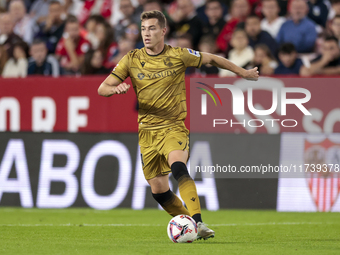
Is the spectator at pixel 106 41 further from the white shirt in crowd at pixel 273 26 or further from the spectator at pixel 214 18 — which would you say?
the white shirt in crowd at pixel 273 26

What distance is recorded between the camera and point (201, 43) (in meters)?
12.0

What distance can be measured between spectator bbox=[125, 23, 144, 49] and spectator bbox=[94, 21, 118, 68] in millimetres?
392

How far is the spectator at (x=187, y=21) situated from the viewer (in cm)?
1269

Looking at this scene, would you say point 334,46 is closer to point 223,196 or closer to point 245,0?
point 245,0

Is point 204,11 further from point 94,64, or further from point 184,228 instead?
point 184,228

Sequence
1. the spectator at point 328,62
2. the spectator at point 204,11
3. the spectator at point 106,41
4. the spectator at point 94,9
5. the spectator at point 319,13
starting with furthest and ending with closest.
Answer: the spectator at point 94,9, the spectator at point 204,11, the spectator at point 106,41, the spectator at point 319,13, the spectator at point 328,62

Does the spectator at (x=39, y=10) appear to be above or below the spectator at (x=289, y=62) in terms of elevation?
above

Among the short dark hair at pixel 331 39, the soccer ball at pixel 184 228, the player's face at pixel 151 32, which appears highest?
the short dark hair at pixel 331 39

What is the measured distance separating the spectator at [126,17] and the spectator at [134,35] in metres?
0.37

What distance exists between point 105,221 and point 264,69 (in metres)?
4.27

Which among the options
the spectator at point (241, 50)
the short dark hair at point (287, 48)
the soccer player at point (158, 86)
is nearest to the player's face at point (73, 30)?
the spectator at point (241, 50)

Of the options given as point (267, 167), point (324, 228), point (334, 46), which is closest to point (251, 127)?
point (267, 167)

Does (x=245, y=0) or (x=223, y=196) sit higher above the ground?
(x=245, y=0)

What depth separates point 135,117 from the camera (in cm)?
1141
